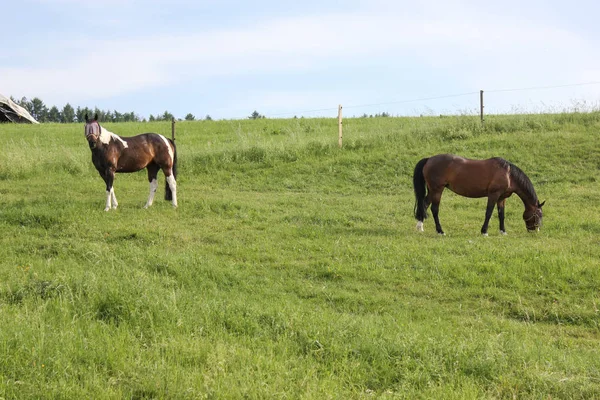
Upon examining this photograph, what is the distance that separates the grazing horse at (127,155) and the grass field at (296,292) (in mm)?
547

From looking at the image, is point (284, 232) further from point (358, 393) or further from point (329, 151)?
point (329, 151)

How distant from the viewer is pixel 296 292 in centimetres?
715

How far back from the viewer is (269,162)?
18.0 metres

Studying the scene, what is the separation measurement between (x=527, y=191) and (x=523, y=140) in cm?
839

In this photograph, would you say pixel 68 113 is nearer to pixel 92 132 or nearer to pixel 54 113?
pixel 54 113

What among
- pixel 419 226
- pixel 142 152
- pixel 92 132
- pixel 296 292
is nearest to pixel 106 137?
pixel 92 132

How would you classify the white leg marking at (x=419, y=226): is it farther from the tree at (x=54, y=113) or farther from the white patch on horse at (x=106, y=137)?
the tree at (x=54, y=113)

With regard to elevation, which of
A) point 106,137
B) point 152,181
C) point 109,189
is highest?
point 106,137

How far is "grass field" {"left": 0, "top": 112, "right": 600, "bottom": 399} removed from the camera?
409 centimetres

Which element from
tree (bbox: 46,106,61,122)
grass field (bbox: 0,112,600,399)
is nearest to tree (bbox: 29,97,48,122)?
tree (bbox: 46,106,61,122)

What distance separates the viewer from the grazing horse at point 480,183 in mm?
10484

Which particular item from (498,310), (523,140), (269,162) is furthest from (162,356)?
(523,140)

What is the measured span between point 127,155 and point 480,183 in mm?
7483

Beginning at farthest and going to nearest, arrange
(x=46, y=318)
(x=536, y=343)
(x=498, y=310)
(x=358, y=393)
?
(x=498, y=310) → (x=536, y=343) → (x=46, y=318) → (x=358, y=393)
